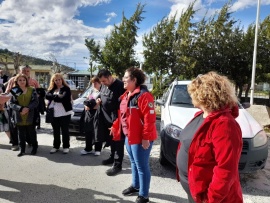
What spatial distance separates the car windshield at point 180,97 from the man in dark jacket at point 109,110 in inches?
54.7

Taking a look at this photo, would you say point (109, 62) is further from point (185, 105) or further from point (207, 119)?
point (207, 119)

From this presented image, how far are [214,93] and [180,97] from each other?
3.44 meters

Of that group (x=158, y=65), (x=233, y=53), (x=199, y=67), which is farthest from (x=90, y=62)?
(x=233, y=53)

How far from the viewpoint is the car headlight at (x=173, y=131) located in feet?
12.5

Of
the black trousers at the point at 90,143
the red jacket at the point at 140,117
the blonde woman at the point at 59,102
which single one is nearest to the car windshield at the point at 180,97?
the black trousers at the point at 90,143

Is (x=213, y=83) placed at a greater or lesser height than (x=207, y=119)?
greater

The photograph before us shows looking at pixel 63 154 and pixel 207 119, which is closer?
pixel 207 119

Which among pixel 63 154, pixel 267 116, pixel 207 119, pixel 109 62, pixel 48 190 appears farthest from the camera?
pixel 109 62

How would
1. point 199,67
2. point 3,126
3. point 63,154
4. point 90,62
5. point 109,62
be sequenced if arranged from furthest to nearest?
point 90,62, point 109,62, point 199,67, point 63,154, point 3,126

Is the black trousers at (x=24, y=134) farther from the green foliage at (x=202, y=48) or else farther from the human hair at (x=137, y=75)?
the green foliage at (x=202, y=48)


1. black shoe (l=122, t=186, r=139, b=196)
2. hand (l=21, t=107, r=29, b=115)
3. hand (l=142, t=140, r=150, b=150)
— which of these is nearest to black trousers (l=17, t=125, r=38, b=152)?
hand (l=21, t=107, r=29, b=115)

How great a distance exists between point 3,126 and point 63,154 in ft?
4.91

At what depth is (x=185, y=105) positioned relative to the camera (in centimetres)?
493

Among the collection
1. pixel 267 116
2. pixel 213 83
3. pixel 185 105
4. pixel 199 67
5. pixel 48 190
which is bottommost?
pixel 48 190
